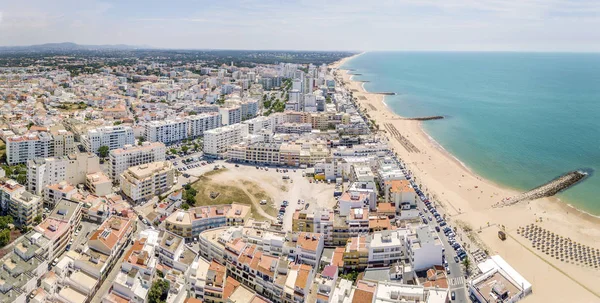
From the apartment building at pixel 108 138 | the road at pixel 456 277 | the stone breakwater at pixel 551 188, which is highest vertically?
the apartment building at pixel 108 138

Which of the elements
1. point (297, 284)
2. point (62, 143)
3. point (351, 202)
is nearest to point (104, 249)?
point (297, 284)

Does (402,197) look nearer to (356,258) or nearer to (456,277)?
(456,277)

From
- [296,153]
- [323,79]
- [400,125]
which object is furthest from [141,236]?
[323,79]

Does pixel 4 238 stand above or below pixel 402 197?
below

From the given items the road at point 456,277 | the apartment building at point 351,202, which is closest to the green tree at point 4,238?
the apartment building at point 351,202

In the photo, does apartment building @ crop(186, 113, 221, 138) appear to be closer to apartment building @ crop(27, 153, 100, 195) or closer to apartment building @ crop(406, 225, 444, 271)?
apartment building @ crop(27, 153, 100, 195)

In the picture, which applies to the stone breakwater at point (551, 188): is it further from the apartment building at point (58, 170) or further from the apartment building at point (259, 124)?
the apartment building at point (58, 170)

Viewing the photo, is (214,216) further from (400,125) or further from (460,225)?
(400,125)
